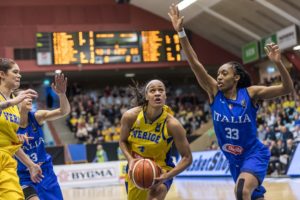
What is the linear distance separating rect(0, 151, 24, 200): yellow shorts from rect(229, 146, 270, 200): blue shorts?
81.3 inches

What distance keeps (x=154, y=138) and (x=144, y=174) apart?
44cm

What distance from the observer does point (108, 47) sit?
22172mm

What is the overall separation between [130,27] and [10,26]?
538cm

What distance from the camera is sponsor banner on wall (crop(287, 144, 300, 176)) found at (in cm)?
1298

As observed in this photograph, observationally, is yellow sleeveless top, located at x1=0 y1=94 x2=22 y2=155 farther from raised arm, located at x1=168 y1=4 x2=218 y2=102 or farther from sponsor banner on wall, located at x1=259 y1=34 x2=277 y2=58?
sponsor banner on wall, located at x1=259 y1=34 x2=277 y2=58

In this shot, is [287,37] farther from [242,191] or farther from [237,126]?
[242,191]

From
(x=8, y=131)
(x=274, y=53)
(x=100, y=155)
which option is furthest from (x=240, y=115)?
(x=100, y=155)

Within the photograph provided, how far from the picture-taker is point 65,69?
23.5 m

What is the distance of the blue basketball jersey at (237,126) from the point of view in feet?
16.6

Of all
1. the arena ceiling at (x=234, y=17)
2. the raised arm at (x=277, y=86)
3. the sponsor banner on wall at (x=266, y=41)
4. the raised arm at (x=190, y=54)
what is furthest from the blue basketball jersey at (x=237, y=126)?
the sponsor banner on wall at (x=266, y=41)

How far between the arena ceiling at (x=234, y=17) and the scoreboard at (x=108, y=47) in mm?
1701

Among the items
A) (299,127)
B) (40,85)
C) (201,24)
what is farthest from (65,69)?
(299,127)

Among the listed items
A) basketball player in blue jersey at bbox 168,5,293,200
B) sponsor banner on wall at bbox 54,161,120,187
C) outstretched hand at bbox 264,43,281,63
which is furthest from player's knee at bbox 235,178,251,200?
sponsor banner on wall at bbox 54,161,120,187

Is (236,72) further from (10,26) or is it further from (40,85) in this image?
(40,85)
